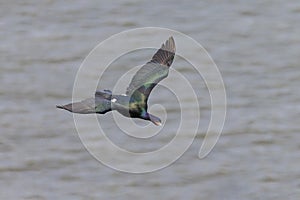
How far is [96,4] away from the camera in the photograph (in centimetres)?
730

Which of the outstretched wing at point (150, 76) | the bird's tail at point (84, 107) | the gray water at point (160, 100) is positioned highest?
the outstretched wing at point (150, 76)

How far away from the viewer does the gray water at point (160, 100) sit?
5.71 m

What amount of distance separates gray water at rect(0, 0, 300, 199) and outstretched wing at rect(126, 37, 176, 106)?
1.18 m

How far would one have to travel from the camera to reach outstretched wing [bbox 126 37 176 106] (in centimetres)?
435

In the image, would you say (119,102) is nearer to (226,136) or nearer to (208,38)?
(226,136)

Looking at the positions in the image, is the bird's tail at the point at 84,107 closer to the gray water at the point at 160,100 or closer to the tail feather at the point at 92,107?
the tail feather at the point at 92,107

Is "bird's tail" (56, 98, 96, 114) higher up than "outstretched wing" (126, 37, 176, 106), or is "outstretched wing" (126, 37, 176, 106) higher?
"outstretched wing" (126, 37, 176, 106)

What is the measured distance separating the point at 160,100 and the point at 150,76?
1.80 m

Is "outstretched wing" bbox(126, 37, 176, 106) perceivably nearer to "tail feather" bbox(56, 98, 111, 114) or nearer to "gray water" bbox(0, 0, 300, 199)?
"tail feather" bbox(56, 98, 111, 114)

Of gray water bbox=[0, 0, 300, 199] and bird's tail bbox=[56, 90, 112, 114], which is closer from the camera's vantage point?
bird's tail bbox=[56, 90, 112, 114]

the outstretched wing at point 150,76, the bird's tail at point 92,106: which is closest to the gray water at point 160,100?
the outstretched wing at point 150,76

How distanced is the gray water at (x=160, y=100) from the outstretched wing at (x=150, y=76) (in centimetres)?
118

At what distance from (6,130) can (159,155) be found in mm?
769

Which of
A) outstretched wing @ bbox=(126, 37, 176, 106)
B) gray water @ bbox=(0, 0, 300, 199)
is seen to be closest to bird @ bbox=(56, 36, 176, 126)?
outstretched wing @ bbox=(126, 37, 176, 106)
